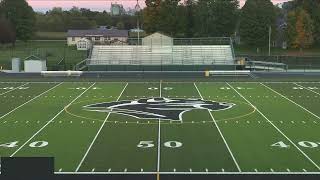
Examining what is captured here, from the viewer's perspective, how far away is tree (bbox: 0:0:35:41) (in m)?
86.9

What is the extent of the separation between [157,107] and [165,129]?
5.24m

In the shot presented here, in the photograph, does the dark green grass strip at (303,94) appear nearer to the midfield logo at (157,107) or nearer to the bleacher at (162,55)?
the midfield logo at (157,107)

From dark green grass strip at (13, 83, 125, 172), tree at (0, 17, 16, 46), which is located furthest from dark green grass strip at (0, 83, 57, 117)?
tree at (0, 17, 16, 46)

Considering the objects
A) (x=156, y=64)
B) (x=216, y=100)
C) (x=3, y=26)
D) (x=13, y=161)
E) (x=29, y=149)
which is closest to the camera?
(x=13, y=161)

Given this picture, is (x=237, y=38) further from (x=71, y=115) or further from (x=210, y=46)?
(x=71, y=115)

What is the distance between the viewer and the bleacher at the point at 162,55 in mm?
49188

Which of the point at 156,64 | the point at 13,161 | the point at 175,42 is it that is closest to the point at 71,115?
the point at 13,161

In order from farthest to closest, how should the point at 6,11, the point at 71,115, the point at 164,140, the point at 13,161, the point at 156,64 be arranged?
1. the point at 6,11
2. the point at 156,64
3. the point at 71,115
4. the point at 164,140
5. the point at 13,161

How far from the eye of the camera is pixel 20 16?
8938 centimetres

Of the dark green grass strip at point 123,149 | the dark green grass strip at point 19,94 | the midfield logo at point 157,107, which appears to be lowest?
the dark green grass strip at point 123,149

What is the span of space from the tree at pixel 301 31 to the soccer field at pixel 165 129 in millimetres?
37205

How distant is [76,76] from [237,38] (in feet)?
154

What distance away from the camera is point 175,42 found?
56094 mm

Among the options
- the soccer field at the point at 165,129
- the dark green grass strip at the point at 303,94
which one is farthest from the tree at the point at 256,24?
the soccer field at the point at 165,129
